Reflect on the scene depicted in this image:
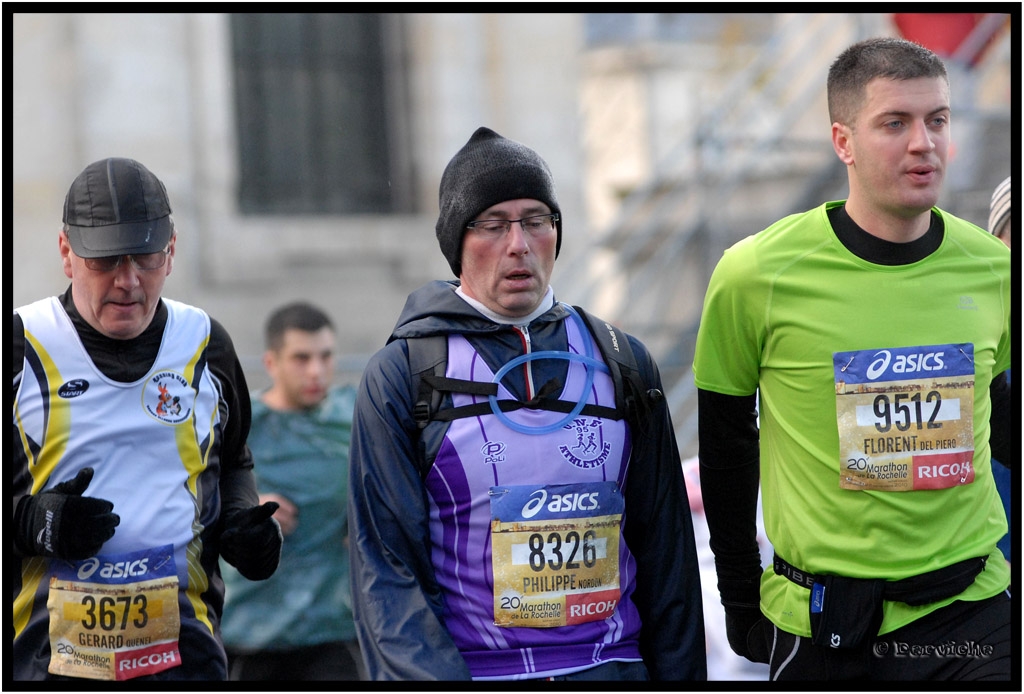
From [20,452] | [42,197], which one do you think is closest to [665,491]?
[20,452]

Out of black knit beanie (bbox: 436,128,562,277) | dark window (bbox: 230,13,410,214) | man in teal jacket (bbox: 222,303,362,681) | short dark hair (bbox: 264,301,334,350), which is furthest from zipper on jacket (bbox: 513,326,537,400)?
dark window (bbox: 230,13,410,214)

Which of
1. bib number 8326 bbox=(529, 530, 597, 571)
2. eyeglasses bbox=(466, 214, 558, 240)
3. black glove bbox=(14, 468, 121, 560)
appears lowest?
bib number 8326 bbox=(529, 530, 597, 571)

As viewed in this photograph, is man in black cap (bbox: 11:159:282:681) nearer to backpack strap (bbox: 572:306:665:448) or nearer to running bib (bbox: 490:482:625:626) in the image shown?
running bib (bbox: 490:482:625:626)

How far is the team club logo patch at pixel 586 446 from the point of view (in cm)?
384

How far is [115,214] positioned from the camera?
13.8 feet

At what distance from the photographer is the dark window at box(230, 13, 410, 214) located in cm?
1234

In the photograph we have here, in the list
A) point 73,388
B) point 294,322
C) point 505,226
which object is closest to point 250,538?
point 73,388

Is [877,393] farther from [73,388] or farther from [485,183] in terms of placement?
[73,388]

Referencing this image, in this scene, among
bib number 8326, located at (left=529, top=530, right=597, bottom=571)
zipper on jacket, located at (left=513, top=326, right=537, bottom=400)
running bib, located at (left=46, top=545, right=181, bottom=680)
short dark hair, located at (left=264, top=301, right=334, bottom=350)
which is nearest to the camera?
bib number 8326, located at (left=529, top=530, right=597, bottom=571)

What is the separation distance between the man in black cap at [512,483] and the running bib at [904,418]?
500mm

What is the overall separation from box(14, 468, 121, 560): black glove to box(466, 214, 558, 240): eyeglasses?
1.29 metres

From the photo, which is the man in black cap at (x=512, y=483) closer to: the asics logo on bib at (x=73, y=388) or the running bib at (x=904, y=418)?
→ the running bib at (x=904, y=418)

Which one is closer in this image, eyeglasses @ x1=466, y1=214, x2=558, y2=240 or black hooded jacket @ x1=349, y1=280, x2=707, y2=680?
black hooded jacket @ x1=349, y1=280, x2=707, y2=680

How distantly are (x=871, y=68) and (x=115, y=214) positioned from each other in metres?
2.22
